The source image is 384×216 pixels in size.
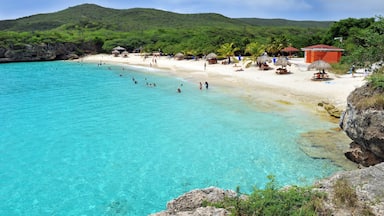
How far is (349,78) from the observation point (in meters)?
29.5

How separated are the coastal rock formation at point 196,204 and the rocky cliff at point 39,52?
80323 mm

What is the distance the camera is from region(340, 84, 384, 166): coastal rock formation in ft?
34.2

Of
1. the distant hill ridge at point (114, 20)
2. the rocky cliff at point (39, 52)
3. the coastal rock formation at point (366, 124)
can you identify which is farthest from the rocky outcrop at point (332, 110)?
the distant hill ridge at point (114, 20)

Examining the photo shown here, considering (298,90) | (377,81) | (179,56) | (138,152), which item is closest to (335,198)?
(377,81)

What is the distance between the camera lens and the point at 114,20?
506ft

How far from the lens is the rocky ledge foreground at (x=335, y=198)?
557 centimetres

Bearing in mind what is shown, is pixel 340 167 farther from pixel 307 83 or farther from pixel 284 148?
pixel 307 83

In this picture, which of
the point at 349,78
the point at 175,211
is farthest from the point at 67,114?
the point at 349,78

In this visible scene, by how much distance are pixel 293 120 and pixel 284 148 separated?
16.1 feet

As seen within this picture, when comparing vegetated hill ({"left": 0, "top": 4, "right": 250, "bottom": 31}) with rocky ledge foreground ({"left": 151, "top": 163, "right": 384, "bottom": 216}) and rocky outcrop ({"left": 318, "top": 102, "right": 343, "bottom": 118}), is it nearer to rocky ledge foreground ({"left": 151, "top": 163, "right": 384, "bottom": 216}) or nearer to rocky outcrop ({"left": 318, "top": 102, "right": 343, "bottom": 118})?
rocky outcrop ({"left": 318, "top": 102, "right": 343, "bottom": 118})

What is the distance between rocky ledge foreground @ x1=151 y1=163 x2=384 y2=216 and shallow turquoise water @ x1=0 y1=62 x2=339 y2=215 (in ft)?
15.1

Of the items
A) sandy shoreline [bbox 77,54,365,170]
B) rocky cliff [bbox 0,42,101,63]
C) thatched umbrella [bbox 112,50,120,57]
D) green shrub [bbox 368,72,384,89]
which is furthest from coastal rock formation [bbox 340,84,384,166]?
rocky cliff [bbox 0,42,101,63]

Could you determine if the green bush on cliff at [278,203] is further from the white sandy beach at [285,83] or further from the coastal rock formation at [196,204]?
the white sandy beach at [285,83]

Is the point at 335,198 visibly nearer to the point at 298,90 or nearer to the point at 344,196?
the point at 344,196
